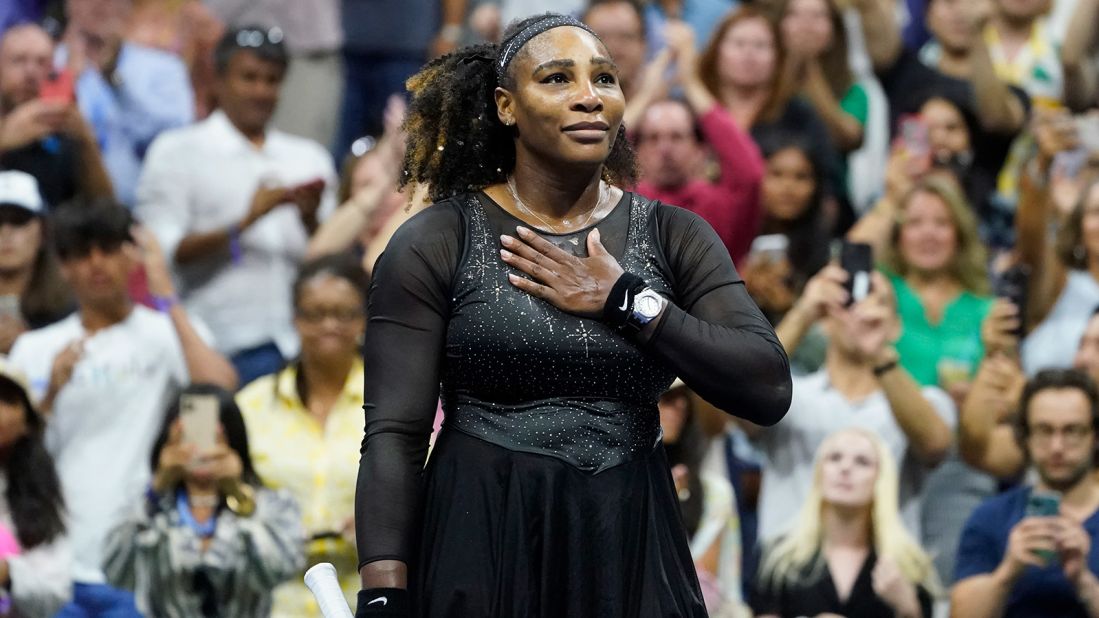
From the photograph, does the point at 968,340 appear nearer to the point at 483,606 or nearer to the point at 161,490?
the point at 161,490

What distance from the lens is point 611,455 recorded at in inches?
122

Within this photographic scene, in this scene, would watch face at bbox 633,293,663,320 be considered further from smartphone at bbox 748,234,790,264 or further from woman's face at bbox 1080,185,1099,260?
woman's face at bbox 1080,185,1099,260

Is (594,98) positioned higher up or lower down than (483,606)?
higher up

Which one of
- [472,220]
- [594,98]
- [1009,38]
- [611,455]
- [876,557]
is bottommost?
[876,557]

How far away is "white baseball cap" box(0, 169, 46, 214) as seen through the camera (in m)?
6.65

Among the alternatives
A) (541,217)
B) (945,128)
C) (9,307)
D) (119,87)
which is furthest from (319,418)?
(945,128)

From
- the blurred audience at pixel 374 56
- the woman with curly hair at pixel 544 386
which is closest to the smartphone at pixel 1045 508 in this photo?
the woman with curly hair at pixel 544 386

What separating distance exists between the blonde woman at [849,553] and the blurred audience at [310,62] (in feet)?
11.6

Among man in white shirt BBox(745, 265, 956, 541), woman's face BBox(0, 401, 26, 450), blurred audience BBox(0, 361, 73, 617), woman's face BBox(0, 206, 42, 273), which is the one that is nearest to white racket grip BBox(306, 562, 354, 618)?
blurred audience BBox(0, 361, 73, 617)

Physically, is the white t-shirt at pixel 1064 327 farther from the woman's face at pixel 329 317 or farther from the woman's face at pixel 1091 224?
the woman's face at pixel 329 317

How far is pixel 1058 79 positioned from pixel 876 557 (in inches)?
144

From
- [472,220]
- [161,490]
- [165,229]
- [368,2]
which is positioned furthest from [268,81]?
[472,220]

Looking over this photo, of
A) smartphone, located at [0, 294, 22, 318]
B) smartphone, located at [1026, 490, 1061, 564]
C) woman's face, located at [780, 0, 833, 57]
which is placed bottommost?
smartphone, located at [1026, 490, 1061, 564]

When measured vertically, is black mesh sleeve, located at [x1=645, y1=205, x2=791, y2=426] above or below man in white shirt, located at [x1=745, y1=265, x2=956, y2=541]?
above
